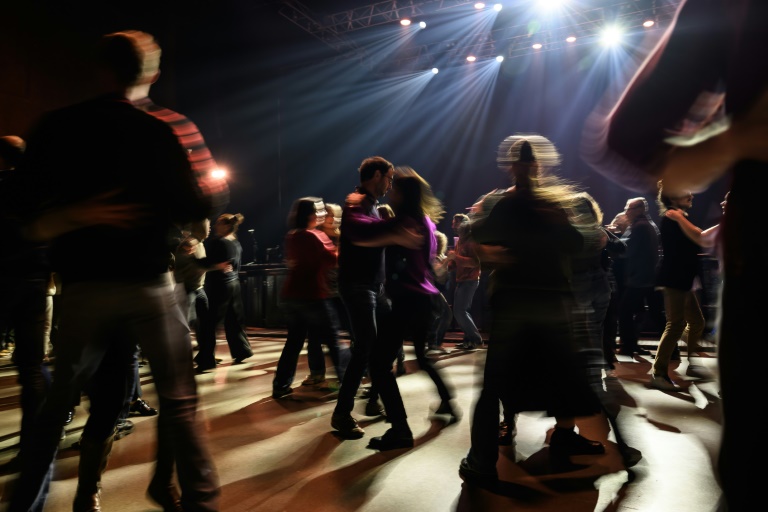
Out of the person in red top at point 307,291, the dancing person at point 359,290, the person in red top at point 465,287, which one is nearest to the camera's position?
the dancing person at point 359,290

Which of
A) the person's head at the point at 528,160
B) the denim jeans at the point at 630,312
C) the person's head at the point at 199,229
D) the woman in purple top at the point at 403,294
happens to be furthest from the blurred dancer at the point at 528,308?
the denim jeans at the point at 630,312

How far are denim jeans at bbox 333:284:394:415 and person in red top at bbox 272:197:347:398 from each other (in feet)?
2.41

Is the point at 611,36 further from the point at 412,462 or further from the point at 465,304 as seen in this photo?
the point at 412,462

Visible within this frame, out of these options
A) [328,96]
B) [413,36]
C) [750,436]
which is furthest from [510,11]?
[750,436]

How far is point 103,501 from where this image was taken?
243 centimetres

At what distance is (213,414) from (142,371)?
2.38 meters

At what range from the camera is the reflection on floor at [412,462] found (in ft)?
8.04

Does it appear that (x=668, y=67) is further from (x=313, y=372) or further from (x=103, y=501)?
(x=313, y=372)

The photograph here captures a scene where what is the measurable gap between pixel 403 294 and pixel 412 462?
985 millimetres

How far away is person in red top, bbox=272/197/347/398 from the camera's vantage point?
434 cm

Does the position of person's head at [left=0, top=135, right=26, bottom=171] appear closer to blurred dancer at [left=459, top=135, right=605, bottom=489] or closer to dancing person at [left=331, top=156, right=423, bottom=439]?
dancing person at [left=331, top=156, right=423, bottom=439]

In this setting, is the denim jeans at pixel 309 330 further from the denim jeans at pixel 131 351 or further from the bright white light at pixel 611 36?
the bright white light at pixel 611 36

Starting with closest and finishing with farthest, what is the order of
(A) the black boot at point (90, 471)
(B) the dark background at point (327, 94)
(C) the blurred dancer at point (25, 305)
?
1. (A) the black boot at point (90, 471)
2. (C) the blurred dancer at point (25, 305)
3. (B) the dark background at point (327, 94)

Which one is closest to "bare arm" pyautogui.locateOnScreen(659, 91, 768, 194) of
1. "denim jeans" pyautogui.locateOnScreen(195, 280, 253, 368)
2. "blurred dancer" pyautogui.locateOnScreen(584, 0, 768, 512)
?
"blurred dancer" pyautogui.locateOnScreen(584, 0, 768, 512)
